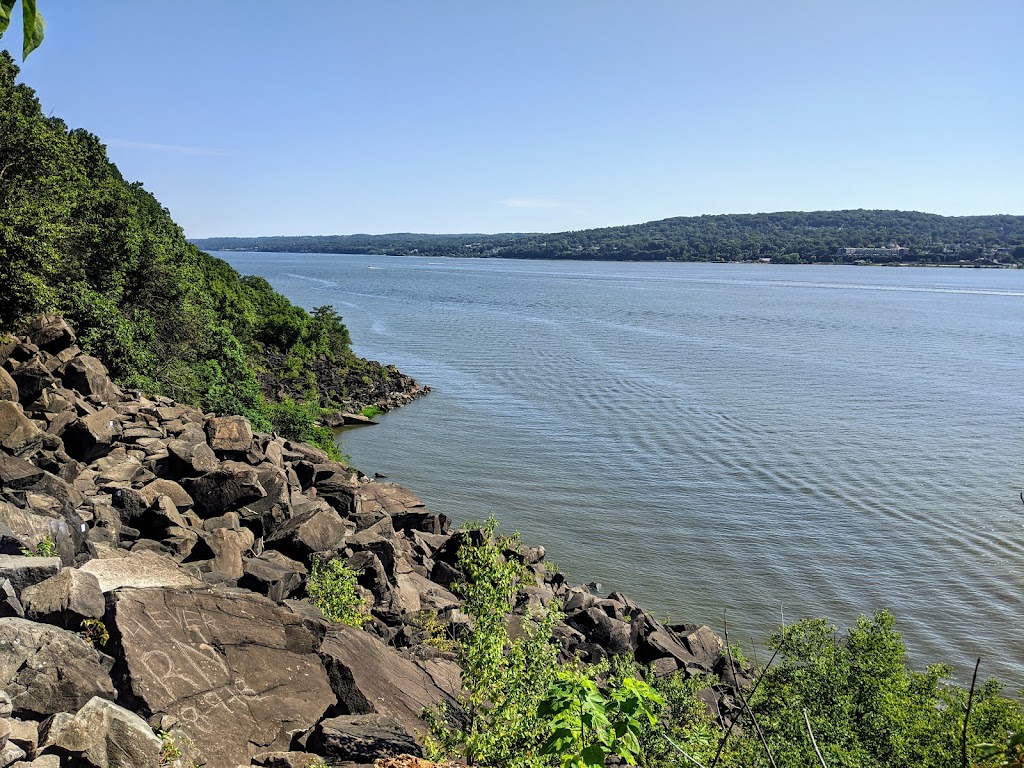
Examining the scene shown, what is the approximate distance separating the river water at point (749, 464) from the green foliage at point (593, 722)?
1700 centimetres

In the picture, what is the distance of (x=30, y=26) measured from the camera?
2.23 metres

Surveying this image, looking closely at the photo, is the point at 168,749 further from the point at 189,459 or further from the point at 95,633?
the point at 189,459

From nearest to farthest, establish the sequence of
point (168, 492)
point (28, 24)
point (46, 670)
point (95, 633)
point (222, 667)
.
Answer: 1. point (28, 24)
2. point (46, 670)
3. point (95, 633)
4. point (222, 667)
5. point (168, 492)

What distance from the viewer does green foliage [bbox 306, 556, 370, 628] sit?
44.6 feet

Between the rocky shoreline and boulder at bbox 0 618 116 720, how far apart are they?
2 cm

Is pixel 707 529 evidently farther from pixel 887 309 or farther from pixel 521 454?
pixel 887 309

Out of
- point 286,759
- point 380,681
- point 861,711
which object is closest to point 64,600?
point 286,759

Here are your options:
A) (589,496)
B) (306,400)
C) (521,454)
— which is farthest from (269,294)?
(589,496)

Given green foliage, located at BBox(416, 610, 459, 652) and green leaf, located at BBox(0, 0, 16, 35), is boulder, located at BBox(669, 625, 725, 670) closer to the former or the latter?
green foliage, located at BBox(416, 610, 459, 652)

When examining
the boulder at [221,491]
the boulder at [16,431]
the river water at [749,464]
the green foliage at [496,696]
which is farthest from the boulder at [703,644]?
the boulder at [16,431]

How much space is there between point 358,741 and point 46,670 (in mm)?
3518

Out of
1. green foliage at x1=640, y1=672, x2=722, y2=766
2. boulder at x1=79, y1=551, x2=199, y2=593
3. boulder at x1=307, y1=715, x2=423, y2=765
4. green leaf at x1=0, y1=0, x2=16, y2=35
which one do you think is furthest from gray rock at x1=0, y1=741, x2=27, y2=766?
green foliage at x1=640, y1=672, x2=722, y2=766

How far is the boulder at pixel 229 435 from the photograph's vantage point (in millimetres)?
20312

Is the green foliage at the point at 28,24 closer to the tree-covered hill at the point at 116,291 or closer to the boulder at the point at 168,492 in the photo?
the boulder at the point at 168,492
